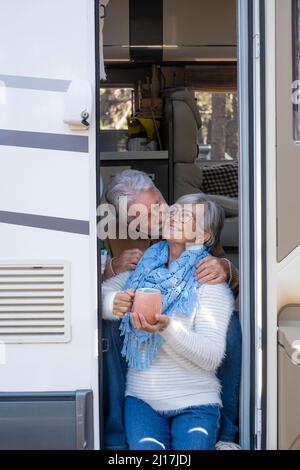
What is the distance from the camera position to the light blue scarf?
111 inches

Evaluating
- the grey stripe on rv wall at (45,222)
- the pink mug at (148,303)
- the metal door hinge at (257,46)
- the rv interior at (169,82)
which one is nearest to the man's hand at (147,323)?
the pink mug at (148,303)

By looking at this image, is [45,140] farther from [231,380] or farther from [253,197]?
[231,380]

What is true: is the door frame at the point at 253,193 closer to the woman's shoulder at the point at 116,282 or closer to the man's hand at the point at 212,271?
the man's hand at the point at 212,271

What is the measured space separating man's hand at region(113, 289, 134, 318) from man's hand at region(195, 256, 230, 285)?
30 cm

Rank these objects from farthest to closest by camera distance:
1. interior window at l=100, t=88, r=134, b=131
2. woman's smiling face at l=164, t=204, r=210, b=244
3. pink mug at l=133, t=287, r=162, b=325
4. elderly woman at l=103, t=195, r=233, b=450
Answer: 1. interior window at l=100, t=88, r=134, b=131
2. woman's smiling face at l=164, t=204, r=210, b=244
3. elderly woman at l=103, t=195, r=233, b=450
4. pink mug at l=133, t=287, r=162, b=325

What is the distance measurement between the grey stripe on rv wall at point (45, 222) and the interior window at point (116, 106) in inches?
146

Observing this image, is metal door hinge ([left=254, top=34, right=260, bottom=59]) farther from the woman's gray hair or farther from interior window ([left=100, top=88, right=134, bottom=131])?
interior window ([left=100, top=88, right=134, bottom=131])

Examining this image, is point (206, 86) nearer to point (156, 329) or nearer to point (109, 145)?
point (109, 145)

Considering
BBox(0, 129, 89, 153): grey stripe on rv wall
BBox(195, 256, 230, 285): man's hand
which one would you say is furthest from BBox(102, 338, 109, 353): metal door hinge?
BBox(0, 129, 89, 153): grey stripe on rv wall

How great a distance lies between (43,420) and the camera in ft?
8.63

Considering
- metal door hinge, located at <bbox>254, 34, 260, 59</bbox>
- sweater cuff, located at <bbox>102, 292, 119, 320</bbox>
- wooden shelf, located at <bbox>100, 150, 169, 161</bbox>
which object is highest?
metal door hinge, located at <bbox>254, 34, 260, 59</bbox>

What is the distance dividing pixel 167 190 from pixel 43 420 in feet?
8.81

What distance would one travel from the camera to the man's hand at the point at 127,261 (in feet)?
9.90

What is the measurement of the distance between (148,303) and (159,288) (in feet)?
0.95
